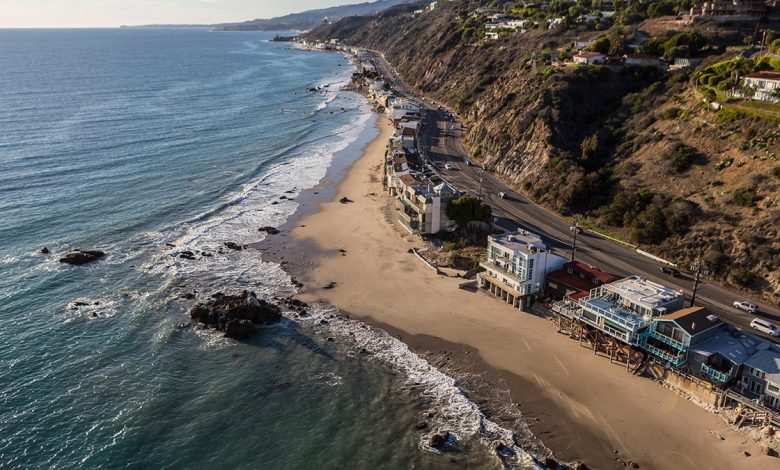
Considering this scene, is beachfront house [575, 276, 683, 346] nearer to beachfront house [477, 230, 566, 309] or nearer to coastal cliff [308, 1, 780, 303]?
beachfront house [477, 230, 566, 309]

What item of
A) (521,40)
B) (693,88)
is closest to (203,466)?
(693,88)

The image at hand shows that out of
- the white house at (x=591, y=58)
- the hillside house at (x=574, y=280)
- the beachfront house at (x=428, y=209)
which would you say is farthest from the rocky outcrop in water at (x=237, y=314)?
the white house at (x=591, y=58)

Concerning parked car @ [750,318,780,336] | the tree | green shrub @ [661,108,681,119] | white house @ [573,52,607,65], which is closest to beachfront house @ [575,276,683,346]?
parked car @ [750,318,780,336]

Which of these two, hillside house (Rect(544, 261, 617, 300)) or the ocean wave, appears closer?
the ocean wave

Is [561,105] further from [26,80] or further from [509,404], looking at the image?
[26,80]

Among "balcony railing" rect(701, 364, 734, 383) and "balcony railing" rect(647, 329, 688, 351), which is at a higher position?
"balcony railing" rect(647, 329, 688, 351)

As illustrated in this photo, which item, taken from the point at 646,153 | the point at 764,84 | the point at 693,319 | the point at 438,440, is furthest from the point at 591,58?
the point at 438,440
